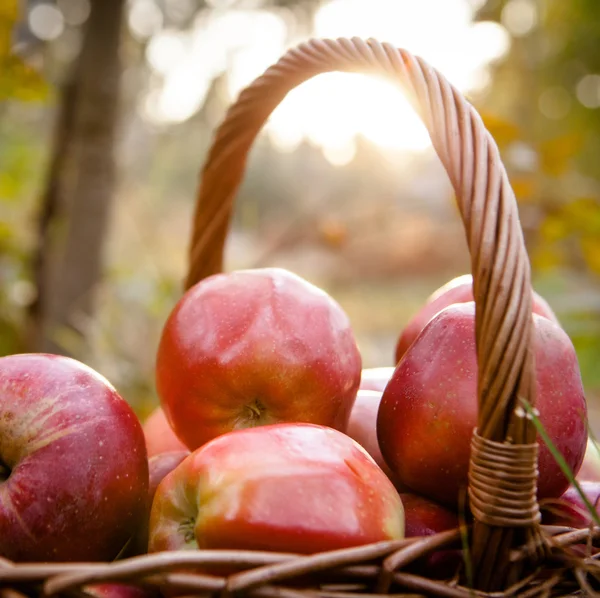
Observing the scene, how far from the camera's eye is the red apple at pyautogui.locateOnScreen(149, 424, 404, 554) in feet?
1.97

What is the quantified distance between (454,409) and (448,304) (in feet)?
0.88

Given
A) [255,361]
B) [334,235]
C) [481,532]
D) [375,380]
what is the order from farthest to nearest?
[334,235], [375,380], [255,361], [481,532]

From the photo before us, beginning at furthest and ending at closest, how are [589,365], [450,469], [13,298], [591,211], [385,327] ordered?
[385,327] → [13,298] → [589,365] → [591,211] → [450,469]

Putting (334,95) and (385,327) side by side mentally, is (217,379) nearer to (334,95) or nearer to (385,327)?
(334,95)

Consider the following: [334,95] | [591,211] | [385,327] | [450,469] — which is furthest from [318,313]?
[385,327]

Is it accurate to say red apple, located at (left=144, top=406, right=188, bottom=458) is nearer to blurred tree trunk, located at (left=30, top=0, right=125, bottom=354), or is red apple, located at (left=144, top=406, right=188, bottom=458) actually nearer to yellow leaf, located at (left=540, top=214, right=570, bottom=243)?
blurred tree trunk, located at (left=30, top=0, right=125, bottom=354)

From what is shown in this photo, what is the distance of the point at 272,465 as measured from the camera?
631 millimetres

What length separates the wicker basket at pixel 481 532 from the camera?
0.52 meters

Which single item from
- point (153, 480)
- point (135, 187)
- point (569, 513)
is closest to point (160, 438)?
point (153, 480)

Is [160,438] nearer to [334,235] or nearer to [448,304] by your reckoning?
[448,304]

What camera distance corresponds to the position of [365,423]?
0.94m

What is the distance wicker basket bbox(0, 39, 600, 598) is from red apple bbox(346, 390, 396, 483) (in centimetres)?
26

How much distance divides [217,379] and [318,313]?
0.52 ft

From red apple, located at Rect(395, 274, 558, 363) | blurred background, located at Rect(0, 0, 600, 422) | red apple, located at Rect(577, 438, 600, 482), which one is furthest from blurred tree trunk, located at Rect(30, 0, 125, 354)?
red apple, located at Rect(577, 438, 600, 482)
